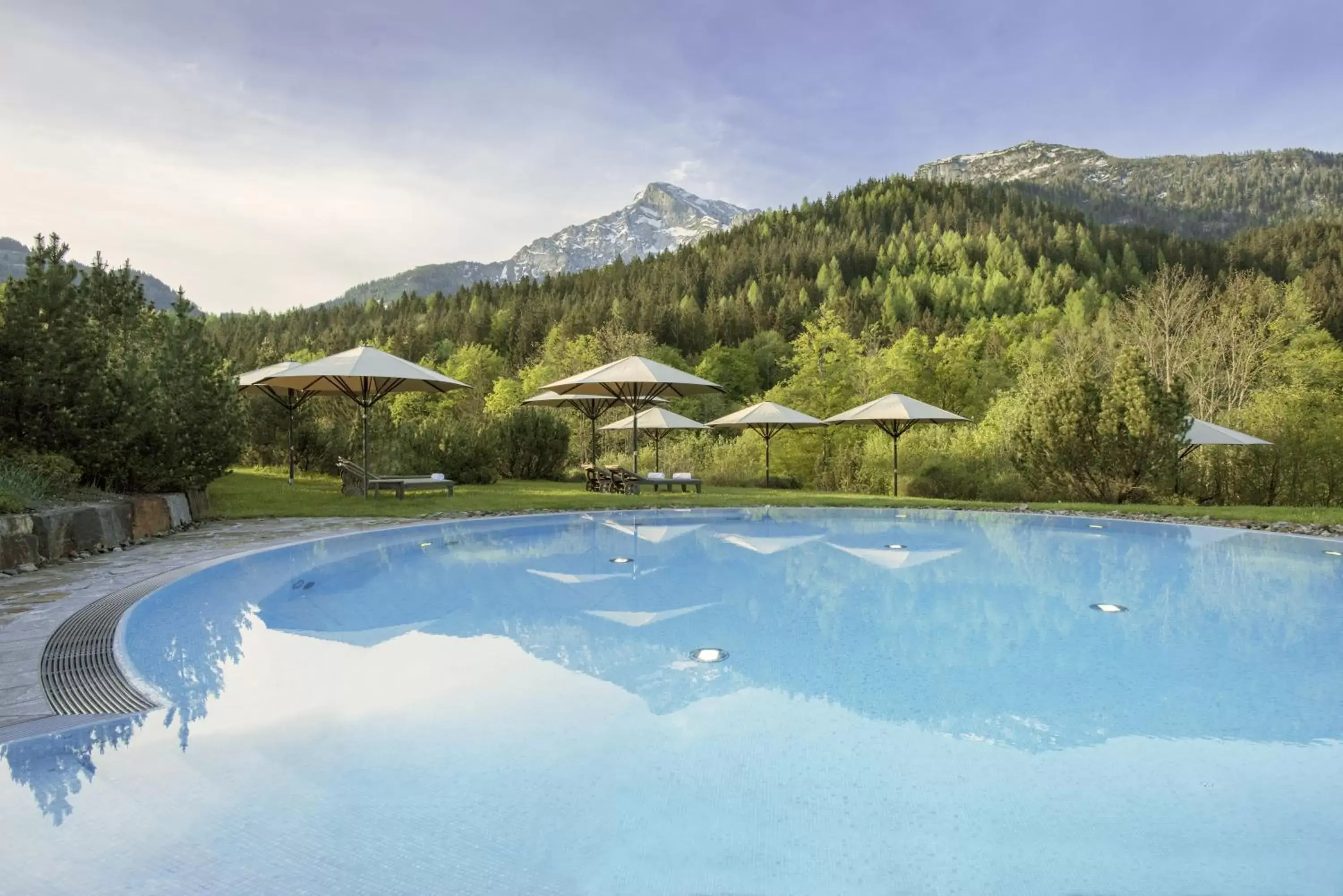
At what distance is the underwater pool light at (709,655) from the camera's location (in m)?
4.47

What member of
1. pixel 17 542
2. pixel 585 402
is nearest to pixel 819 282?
pixel 585 402

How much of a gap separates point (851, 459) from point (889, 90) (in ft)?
29.0

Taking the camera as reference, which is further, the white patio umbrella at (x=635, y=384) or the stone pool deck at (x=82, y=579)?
the white patio umbrella at (x=635, y=384)

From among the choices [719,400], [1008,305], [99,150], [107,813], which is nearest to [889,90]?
[99,150]

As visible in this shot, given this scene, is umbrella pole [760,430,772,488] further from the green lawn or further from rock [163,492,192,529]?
rock [163,492,192,529]

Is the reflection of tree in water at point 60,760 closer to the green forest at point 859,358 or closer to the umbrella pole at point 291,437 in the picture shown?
the green forest at point 859,358

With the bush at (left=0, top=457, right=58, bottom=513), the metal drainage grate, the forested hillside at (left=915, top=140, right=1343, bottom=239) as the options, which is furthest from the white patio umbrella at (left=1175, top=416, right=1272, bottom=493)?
the forested hillside at (left=915, top=140, right=1343, bottom=239)

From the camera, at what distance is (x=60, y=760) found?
2889mm

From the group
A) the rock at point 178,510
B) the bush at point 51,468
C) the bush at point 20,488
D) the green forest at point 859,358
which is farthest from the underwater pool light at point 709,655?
the green forest at point 859,358

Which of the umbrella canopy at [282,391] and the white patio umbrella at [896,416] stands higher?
the umbrella canopy at [282,391]

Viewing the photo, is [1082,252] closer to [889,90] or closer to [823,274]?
[823,274]

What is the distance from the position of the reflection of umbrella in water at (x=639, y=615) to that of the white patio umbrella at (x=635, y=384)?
8.04 meters

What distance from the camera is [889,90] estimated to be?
55.9 feet

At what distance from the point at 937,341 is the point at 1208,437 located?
98.2 ft
